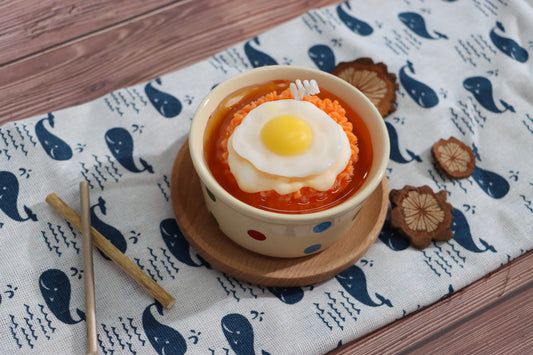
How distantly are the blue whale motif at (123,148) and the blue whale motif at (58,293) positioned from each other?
0.20 m

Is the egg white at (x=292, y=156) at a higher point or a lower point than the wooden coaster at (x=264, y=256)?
higher

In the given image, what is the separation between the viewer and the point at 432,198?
0.81 m

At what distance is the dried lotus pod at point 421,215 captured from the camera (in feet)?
2.58

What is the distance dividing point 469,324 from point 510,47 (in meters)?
0.56

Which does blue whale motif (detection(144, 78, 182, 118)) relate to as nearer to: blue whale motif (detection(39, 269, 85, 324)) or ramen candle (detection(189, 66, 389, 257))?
ramen candle (detection(189, 66, 389, 257))

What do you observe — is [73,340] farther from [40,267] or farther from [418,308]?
[418,308]

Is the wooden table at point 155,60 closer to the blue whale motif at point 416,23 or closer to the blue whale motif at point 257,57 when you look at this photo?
the blue whale motif at point 257,57

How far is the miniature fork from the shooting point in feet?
2.24

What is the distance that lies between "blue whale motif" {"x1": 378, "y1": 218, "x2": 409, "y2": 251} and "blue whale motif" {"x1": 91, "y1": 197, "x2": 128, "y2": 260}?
0.39 meters

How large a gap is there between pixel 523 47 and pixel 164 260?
79 centimetres

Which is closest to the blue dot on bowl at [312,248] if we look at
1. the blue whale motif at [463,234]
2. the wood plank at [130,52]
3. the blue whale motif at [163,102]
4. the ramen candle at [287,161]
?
the ramen candle at [287,161]

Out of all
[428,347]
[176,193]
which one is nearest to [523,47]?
[428,347]

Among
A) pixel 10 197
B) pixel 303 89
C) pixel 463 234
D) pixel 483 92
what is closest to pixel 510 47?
pixel 483 92

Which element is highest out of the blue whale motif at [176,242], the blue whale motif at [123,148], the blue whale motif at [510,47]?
the blue whale motif at [510,47]
